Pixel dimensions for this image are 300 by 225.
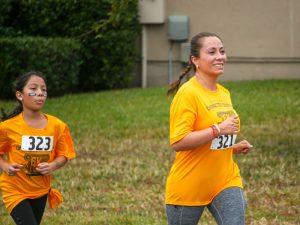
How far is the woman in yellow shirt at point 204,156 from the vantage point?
5.29m

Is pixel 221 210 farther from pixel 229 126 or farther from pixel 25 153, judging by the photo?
pixel 25 153

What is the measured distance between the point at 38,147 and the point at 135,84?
13.5 m

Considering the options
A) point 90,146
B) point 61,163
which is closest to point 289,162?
point 90,146

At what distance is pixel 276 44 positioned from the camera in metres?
19.0

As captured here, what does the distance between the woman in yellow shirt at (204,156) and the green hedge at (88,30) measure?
41.0 feet

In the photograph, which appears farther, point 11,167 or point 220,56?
point 11,167

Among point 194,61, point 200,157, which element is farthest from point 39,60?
point 200,157

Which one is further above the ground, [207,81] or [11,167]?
[207,81]

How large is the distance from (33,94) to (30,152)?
1.42 feet

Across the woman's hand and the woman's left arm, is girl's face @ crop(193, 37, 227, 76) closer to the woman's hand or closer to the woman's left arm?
the woman's hand

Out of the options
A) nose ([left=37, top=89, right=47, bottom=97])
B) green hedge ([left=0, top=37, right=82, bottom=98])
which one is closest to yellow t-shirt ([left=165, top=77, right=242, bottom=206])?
nose ([left=37, top=89, right=47, bottom=97])

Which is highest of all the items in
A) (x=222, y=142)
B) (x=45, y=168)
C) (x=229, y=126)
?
(x=229, y=126)

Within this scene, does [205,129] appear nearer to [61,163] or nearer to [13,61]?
[61,163]

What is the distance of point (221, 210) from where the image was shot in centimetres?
536
